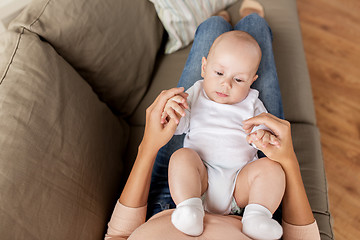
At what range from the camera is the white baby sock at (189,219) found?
29.7 inches

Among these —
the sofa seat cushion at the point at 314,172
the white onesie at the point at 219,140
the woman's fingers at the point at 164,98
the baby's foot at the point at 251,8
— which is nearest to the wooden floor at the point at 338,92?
the sofa seat cushion at the point at 314,172

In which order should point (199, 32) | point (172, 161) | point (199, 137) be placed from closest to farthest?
point (172, 161) → point (199, 137) → point (199, 32)

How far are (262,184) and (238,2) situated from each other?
1.17 meters

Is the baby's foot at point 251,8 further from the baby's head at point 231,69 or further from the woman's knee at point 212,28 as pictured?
the baby's head at point 231,69

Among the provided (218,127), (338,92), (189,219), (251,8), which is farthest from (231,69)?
(338,92)

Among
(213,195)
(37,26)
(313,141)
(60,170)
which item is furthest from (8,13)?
(313,141)

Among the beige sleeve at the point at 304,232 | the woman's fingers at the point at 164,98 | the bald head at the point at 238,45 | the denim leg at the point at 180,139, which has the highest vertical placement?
the woman's fingers at the point at 164,98

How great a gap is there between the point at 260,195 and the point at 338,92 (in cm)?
146

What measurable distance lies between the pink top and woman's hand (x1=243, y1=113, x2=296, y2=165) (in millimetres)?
212

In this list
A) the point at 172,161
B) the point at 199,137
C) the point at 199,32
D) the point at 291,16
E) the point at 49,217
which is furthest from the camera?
the point at 291,16

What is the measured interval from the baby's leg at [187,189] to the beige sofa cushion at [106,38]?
0.53 metres

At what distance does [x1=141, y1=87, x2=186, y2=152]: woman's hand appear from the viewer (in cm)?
94

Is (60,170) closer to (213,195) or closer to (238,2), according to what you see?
(213,195)

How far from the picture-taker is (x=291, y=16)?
1677 millimetres
